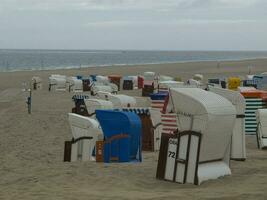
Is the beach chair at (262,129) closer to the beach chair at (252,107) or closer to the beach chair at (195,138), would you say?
the beach chair at (252,107)

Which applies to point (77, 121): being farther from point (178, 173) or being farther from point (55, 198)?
point (55, 198)

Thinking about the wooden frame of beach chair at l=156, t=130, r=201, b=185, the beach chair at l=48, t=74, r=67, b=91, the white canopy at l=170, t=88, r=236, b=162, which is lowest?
the beach chair at l=48, t=74, r=67, b=91

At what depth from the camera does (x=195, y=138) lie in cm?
742

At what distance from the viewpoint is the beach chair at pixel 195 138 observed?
24.3ft

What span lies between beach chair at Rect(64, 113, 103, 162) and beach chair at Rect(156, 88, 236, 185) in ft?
7.75

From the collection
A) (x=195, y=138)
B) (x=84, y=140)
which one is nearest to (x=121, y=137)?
(x=84, y=140)

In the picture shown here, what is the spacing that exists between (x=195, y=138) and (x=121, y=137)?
2.17 m

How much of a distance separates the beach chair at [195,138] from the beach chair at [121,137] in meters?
1.59

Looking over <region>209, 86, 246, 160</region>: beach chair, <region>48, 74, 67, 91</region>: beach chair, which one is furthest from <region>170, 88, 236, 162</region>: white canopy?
<region>48, 74, 67, 91</region>: beach chair

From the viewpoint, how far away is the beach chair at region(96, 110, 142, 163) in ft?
30.7

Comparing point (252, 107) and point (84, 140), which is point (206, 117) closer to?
point (84, 140)

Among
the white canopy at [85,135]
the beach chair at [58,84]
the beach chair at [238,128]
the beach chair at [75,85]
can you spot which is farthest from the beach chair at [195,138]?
the beach chair at [58,84]

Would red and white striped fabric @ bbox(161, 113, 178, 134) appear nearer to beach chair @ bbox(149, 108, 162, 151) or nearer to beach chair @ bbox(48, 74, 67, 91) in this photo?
beach chair @ bbox(149, 108, 162, 151)

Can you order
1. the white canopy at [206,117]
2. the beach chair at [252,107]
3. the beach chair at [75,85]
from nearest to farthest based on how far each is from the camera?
the white canopy at [206,117], the beach chair at [252,107], the beach chair at [75,85]
